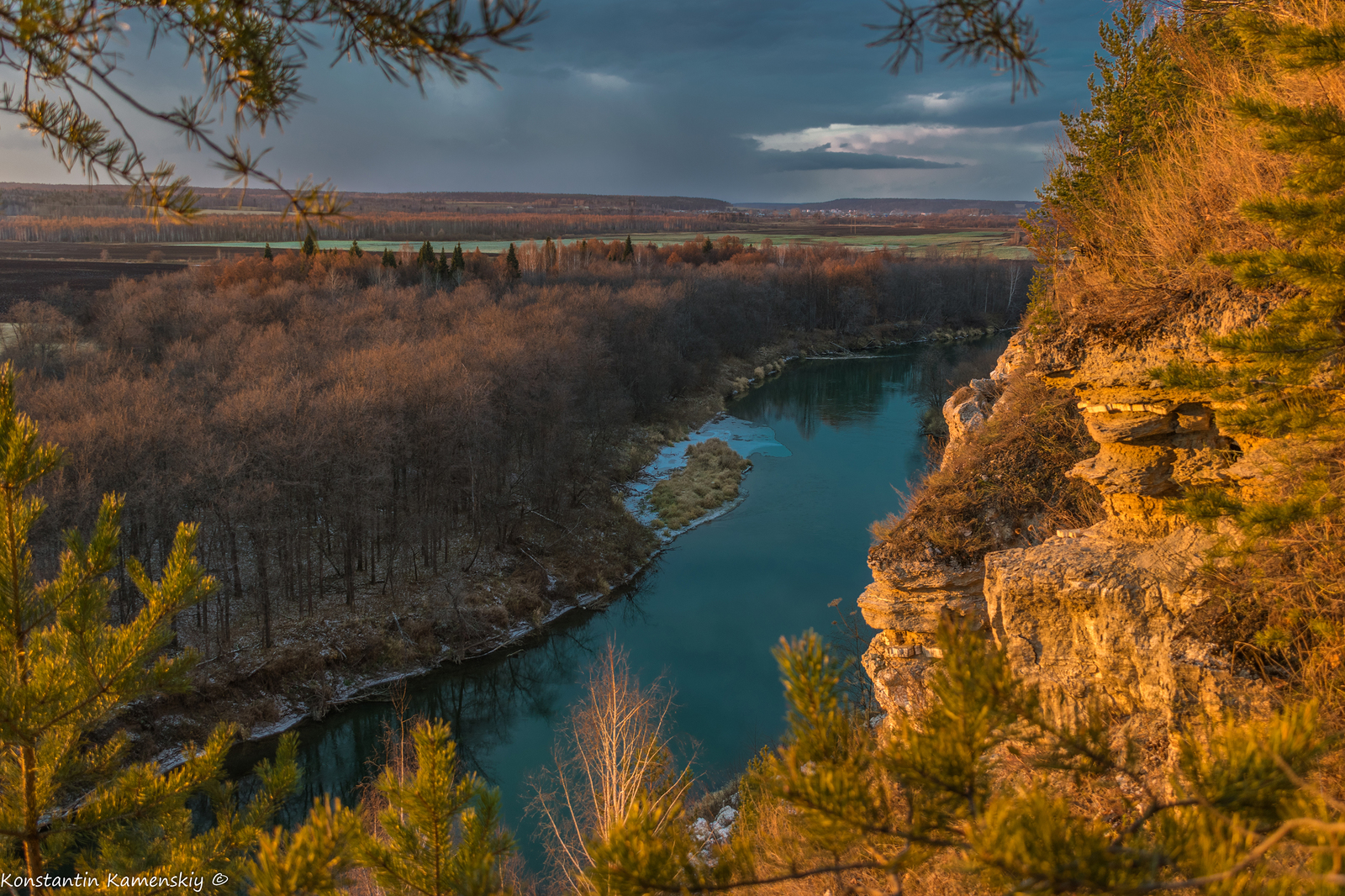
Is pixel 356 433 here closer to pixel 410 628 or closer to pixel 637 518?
pixel 410 628

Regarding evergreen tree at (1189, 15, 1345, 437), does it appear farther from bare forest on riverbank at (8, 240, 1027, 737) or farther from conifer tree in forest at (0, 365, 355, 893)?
bare forest on riverbank at (8, 240, 1027, 737)

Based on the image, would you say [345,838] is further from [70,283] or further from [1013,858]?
[70,283]

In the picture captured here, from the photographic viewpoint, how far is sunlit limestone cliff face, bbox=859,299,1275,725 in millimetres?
7621

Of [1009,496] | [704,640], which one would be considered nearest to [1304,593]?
[1009,496]

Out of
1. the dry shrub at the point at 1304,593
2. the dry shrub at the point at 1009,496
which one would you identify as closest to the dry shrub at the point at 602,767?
the dry shrub at the point at 1009,496

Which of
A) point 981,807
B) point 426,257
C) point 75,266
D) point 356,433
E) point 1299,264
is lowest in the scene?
point 356,433

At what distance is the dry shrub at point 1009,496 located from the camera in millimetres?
12055

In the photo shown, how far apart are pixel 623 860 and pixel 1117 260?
9.44 m

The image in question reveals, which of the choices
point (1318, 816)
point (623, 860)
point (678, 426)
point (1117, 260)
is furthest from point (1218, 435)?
point (678, 426)

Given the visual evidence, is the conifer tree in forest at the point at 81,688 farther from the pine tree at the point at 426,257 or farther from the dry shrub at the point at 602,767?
the pine tree at the point at 426,257

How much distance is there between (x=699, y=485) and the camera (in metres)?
36.1

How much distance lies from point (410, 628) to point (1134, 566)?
21023mm

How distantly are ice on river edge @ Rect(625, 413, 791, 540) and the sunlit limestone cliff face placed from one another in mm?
23305

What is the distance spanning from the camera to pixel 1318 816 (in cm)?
249
